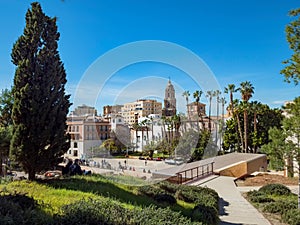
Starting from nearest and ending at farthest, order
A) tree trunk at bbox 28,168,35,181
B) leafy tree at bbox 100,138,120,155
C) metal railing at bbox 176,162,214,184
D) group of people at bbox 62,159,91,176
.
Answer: tree trunk at bbox 28,168,35,181 < group of people at bbox 62,159,91,176 < metal railing at bbox 176,162,214,184 < leafy tree at bbox 100,138,120,155

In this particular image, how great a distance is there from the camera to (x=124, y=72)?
905cm

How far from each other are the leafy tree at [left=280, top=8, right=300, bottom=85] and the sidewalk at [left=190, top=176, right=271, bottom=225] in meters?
3.54

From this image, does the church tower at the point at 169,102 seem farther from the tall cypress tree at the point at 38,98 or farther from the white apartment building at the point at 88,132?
the tall cypress tree at the point at 38,98

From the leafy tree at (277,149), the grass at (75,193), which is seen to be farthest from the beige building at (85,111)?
the leafy tree at (277,149)

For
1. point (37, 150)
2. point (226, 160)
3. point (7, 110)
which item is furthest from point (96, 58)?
point (226, 160)

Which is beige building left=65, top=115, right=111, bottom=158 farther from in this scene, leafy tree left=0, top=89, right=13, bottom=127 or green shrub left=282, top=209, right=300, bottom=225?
green shrub left=282, top=209, right=300, bottom=225

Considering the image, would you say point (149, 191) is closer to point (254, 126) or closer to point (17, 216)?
point (17, 216)

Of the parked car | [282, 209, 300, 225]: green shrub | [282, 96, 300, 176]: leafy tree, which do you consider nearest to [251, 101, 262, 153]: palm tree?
the parked car

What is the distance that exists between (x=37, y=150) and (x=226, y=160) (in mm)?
12447

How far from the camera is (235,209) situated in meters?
7.02

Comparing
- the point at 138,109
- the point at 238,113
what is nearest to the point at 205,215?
the point at 138,109

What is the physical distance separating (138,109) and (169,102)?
4.94 feet

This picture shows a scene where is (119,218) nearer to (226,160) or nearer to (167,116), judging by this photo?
(167,116)

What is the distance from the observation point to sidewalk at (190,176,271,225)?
5809 mm
